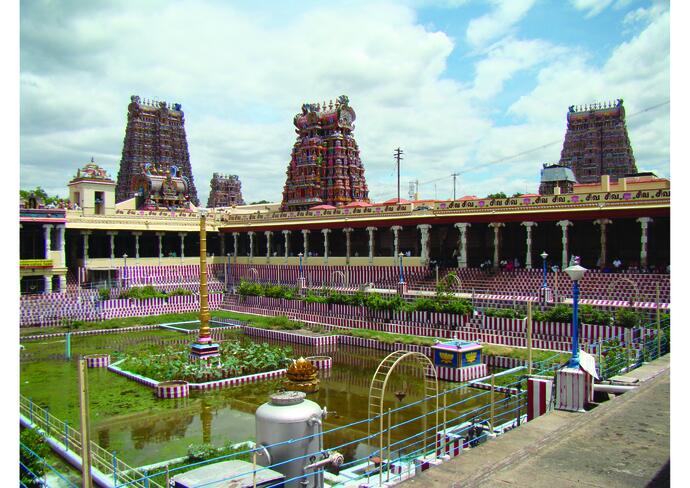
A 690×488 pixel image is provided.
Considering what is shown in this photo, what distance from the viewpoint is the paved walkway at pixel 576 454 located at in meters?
6.16

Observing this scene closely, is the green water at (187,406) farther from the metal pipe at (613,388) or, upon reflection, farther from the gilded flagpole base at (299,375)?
the metal pipe at (613,388)

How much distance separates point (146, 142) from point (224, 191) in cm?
1708

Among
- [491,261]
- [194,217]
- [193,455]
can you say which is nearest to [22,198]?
[194,217]

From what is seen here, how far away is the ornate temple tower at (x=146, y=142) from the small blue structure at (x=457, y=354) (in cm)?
5034

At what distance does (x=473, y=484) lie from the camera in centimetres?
599

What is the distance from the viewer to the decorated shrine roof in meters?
44.8

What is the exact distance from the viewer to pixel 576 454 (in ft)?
23.1

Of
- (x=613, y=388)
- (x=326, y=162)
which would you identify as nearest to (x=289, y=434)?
(x=613, y=388)

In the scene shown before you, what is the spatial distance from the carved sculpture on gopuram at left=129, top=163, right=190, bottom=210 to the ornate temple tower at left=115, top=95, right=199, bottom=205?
5800 millimetres

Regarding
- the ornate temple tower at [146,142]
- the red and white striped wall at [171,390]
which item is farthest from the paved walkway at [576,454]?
A: the ornate temple tower at [146,142]

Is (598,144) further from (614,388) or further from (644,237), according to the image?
(614,388)

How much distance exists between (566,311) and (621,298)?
149 inches

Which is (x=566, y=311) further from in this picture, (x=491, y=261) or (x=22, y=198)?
(x=22, y=198)

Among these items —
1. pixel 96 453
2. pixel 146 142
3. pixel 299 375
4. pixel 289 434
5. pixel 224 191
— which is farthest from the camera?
pixel 224 191
